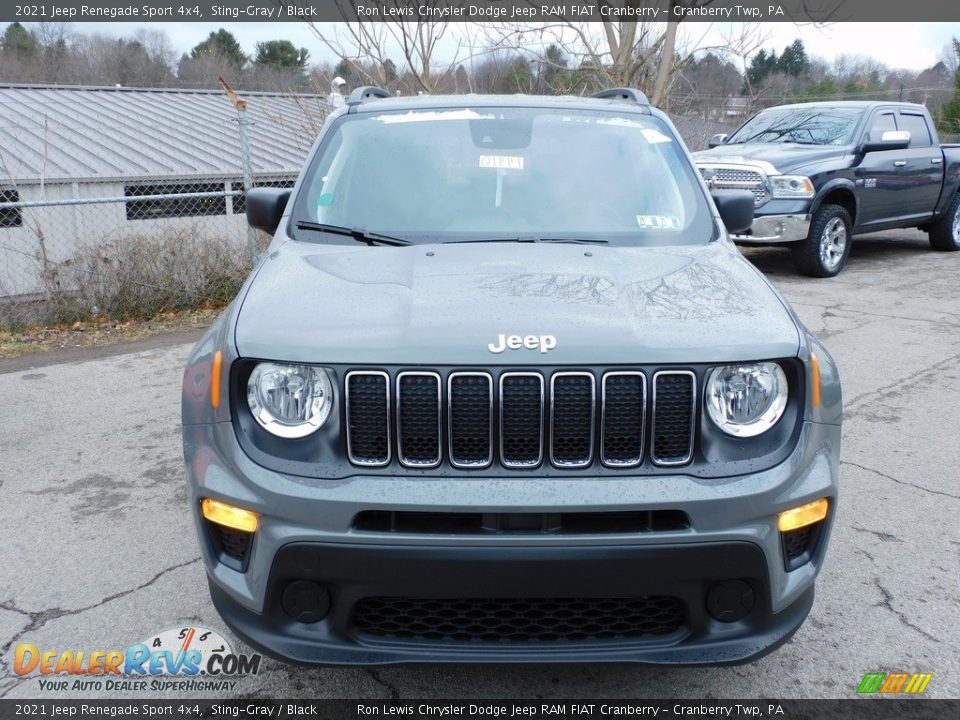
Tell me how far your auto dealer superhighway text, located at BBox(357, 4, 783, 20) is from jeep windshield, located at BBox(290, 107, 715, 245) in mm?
8114

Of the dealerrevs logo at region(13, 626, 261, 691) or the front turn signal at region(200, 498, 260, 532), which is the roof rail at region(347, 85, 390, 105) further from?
the dealerrevs logo at region(13, 626, 261, 691)

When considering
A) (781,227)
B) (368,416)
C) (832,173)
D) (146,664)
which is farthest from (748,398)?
(832,173)

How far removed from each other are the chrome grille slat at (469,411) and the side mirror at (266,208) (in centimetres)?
180

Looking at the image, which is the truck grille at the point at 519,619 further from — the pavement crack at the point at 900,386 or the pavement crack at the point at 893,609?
the pavement crack at the point at 900,386

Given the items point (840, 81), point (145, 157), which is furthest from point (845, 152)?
point (840, 81)

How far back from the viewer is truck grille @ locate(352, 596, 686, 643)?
2180 mm

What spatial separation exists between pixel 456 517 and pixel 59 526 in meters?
2.51

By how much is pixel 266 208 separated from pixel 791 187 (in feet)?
23.8

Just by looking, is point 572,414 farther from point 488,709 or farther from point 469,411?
point 488,709

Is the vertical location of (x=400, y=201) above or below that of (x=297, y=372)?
above

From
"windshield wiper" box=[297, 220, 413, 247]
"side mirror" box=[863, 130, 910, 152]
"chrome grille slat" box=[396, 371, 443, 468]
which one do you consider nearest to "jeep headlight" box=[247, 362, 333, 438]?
"chrome grille slat" box=[396, 371, 443, 468]

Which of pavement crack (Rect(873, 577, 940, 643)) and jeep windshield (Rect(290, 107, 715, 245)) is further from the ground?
jeep windshield (Rect(290, 107, 715, 245))

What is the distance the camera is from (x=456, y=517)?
2.15m

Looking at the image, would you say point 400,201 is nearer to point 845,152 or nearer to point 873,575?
point 873,575
